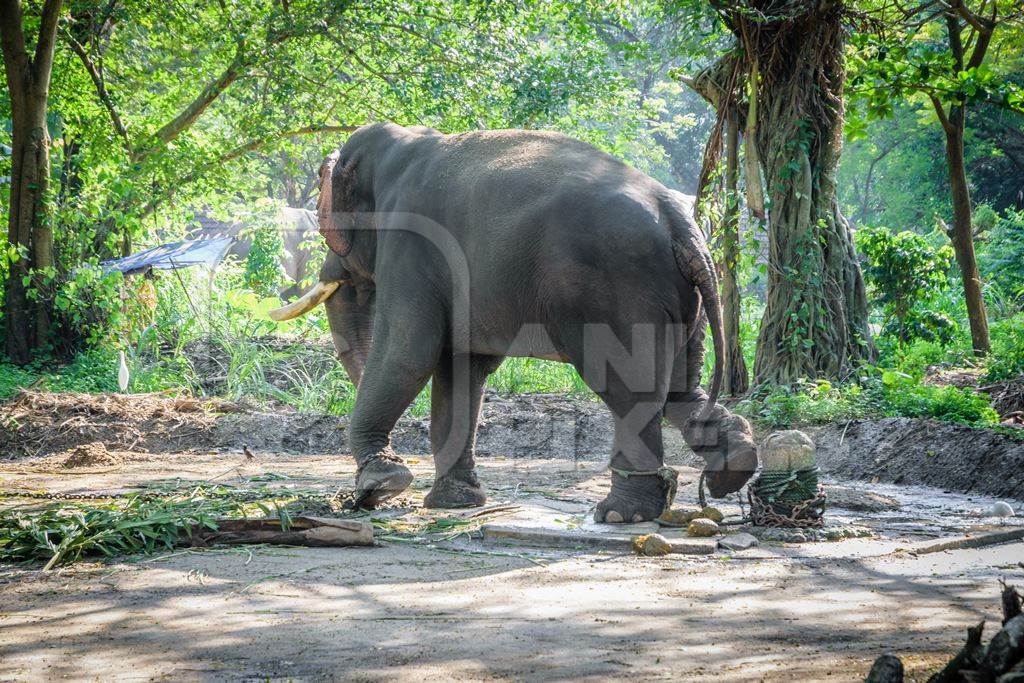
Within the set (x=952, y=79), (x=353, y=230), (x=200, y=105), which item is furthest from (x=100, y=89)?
(x=952, y=79)

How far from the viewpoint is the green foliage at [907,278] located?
12.0m

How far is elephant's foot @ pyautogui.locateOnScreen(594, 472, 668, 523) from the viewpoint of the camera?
565 centimetres

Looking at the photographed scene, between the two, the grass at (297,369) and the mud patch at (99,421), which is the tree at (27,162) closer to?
the grass at (297,369)

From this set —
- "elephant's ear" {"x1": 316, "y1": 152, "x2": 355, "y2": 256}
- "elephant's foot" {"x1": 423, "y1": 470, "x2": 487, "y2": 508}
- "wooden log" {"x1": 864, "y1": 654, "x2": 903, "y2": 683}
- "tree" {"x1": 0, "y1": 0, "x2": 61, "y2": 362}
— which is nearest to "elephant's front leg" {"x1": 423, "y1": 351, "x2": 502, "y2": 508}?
"elephant's foot" {"x1": 423, "y1": 470, "x2": 487, "y2": 508}

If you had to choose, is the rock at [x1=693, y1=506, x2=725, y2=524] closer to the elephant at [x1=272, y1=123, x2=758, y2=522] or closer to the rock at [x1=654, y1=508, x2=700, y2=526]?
the rock at [x1=654, y1=508, x2=700, y2=526]

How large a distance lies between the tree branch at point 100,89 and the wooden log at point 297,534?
33.4 feet

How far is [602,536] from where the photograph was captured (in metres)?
5.12

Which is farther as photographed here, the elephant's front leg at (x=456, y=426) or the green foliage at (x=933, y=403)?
the green foliage at (x=933, y=403)

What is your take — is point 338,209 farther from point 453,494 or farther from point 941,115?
point 941,115

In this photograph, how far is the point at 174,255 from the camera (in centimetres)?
1731

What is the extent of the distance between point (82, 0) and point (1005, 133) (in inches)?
725

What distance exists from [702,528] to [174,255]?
13.6 meters

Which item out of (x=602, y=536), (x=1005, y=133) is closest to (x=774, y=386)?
(x=602, y=536)

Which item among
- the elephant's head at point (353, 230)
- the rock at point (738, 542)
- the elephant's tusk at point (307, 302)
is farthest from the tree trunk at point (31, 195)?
the rock at point (738, 542)
